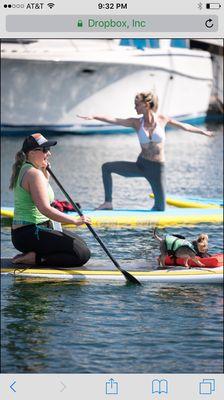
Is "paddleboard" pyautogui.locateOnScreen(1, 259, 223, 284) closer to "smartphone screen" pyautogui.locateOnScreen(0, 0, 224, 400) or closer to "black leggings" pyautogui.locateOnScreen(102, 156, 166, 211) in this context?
"smartphone screen" pyautogui.locateOnScreen(0, 0, 224, 400)

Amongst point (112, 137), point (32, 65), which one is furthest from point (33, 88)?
point (112, 137)

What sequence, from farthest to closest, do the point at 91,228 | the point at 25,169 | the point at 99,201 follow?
the point at 99,201
the point at 91,228
the point at 25,169

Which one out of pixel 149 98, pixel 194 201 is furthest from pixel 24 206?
pixel 194 201

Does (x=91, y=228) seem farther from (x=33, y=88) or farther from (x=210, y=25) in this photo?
(x=33, y=88)

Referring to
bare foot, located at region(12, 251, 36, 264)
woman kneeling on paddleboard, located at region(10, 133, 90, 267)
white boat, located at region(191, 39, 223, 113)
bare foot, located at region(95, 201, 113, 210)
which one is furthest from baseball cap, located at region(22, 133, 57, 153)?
white boat, located at region(191, 39, 223, 113)

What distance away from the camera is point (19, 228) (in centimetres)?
658

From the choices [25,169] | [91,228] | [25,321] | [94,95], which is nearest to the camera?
[25,169]

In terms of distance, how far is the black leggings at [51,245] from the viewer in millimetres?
6594

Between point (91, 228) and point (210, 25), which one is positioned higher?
point (210, 25)

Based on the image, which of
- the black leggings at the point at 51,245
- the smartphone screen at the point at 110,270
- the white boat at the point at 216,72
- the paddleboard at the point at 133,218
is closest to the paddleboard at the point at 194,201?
the paddleboard at the point at 133,218

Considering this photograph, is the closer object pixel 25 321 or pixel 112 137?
pixel 25 321

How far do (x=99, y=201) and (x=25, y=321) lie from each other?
1.23 meters
